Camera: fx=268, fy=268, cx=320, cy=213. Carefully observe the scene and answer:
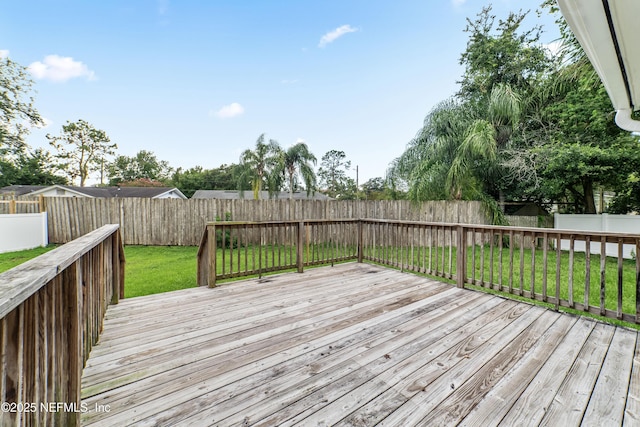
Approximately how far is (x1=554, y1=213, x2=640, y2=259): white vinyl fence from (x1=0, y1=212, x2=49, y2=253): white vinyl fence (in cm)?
1521

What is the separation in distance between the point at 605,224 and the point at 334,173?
84.4 feet

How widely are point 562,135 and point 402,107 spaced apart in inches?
201

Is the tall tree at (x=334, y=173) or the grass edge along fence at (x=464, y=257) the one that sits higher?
the tall tree at (x=334, y=173)

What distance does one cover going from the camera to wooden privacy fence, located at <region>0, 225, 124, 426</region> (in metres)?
0.64

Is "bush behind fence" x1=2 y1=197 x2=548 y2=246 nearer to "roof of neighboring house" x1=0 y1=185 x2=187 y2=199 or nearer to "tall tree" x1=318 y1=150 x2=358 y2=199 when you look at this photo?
"roof of neighboring house" x1=0 y1=185 x2=187 y2=199

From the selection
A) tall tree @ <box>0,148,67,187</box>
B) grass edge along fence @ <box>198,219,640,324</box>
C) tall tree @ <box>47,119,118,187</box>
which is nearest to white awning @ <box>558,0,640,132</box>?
grass edge along fence @ <box>198,219,640,324</box>

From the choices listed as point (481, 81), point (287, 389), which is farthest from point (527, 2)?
point (287, 389)

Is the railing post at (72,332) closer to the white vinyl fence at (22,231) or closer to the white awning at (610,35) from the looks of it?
the white awning at (610,35)

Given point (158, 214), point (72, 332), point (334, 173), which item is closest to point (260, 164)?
point (158, 214)

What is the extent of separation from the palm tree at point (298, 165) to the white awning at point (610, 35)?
1051 cm

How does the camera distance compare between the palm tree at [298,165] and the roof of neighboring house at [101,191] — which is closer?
the palm tree at [298,165]

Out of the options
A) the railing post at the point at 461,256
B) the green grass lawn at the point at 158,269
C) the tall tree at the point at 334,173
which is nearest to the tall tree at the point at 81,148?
the tall tree at the point at 334,173

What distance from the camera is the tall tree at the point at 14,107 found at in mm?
14109

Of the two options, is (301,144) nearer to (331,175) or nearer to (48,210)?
(48,210)
